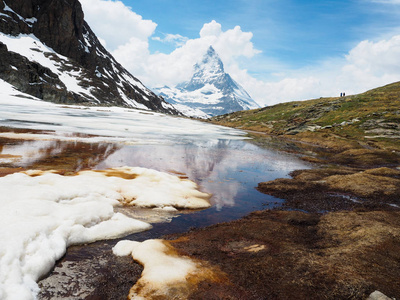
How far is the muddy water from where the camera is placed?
798cm

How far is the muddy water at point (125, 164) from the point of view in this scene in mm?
7980

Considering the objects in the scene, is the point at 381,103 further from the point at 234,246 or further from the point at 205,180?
the point at 234,246

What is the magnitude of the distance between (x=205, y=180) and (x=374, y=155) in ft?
115

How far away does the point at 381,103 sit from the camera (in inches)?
3415

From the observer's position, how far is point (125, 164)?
2528cm

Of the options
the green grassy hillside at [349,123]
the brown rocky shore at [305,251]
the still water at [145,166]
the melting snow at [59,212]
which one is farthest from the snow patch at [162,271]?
the green grassy hillside at [349,123]

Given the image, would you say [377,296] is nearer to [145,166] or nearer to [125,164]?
[145,166]

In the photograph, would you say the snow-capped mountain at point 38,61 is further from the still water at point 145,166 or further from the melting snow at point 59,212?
the melting snow at point 59,212

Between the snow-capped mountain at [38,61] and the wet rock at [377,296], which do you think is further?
the snow-capped mountain at [38,61]

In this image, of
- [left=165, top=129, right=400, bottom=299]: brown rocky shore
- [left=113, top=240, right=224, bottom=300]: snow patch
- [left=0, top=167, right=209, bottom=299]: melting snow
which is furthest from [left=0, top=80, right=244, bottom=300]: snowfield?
[left=165, top=129, right=400, bottom=299]: brown rocky shore

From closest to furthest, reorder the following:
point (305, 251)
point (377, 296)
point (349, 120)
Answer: point (377, 296) < point (305, 251) < point (349, 120)

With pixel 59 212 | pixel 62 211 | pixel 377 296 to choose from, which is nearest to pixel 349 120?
pixel 377 296

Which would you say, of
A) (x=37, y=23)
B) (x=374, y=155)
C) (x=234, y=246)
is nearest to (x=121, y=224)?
(x=234, y=246)

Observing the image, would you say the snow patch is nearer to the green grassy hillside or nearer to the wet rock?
the wet rock
